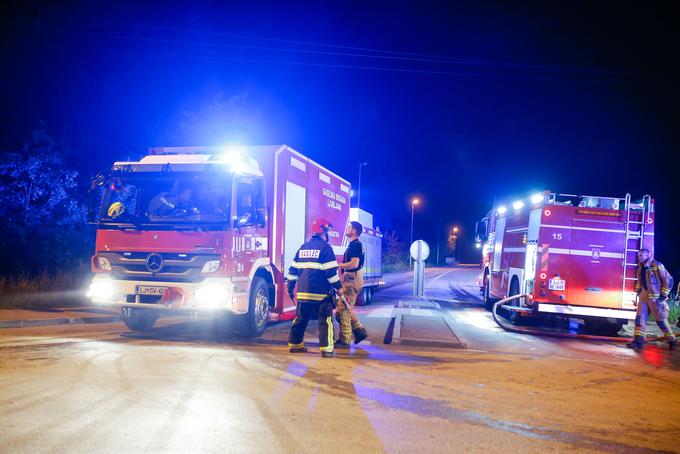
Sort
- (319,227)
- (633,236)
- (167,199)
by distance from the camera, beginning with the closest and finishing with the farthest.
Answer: (319,227) < (167,199) < (633,236)

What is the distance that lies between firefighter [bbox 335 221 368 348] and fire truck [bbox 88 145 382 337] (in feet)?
4.95

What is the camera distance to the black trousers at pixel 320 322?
26.3 feet

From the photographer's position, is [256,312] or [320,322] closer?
[320,322]

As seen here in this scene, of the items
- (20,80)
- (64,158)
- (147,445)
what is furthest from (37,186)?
(147,445)

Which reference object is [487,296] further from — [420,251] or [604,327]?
[604,327]

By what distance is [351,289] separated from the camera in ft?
30.3

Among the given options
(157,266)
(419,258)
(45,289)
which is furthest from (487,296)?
(45,289)

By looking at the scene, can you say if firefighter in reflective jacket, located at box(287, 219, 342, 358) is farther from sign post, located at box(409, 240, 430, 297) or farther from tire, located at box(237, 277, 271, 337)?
sign post, located at box(409, 240, 430, 297)

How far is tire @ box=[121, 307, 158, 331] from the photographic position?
9578 millimetres

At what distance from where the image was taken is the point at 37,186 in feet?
49.3

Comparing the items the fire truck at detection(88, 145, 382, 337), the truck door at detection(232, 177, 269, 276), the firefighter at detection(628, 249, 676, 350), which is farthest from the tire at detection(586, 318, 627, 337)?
the truck door at detection(232, 177, 269, 276)

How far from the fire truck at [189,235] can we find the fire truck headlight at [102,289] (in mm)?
16

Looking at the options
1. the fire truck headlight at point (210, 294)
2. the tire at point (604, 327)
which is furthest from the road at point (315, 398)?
the tire at point (604, 327)

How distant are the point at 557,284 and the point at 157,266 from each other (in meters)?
8.51
